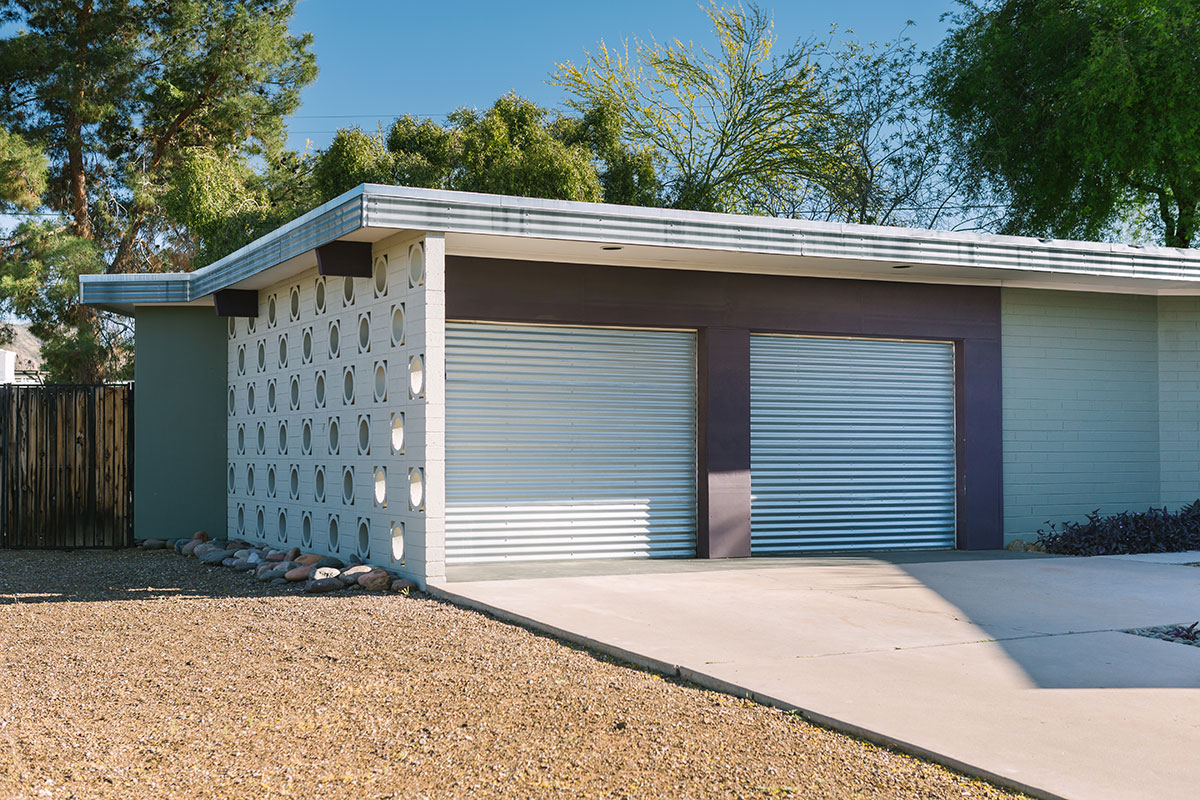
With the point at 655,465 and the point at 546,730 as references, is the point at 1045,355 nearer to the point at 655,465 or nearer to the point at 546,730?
the point at 655,465

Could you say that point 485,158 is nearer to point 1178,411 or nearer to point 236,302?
point 236,302

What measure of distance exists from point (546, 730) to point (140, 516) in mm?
10241

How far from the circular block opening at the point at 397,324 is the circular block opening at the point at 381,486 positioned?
115 centimetres

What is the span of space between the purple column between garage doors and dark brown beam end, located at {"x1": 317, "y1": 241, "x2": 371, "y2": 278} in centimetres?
74

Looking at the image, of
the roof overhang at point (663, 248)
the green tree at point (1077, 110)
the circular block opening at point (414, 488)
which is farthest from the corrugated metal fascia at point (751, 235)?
the green tree at point (1077, 110)

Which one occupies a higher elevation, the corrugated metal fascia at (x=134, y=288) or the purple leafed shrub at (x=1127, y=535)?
the corrugated metal fascia at (x=134, y=288)

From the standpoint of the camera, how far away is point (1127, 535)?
1255 cm

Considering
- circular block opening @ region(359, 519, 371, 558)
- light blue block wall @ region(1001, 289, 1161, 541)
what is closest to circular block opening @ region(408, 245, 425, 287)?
circular block opening @ region(359, 519, 371, 558)

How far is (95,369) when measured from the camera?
24000mm

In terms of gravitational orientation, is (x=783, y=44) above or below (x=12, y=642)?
above

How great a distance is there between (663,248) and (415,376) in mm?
2495

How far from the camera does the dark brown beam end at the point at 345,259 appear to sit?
33.8 ft

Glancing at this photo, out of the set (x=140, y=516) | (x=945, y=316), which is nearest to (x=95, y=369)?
(x=140, y=516)

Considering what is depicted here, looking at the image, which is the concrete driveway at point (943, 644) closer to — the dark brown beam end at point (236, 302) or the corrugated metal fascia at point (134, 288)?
the dark brown beam end at point (236, 302)
